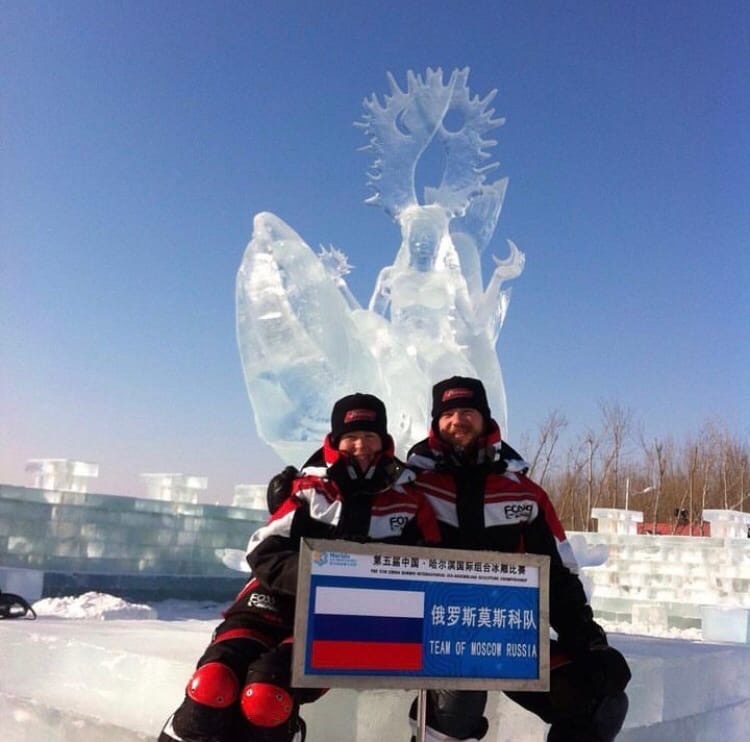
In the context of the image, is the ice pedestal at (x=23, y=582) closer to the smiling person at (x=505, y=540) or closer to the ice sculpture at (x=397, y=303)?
the ice sculpture at (x=397, y=303)

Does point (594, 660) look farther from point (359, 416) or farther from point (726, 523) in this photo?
point (726, 523)

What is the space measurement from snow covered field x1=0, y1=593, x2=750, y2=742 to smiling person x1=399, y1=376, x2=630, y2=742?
0.32 m

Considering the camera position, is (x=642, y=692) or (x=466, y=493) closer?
(x=466, y=493)

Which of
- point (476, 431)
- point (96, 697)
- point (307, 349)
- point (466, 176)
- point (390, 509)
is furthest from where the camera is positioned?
point (466, 176)

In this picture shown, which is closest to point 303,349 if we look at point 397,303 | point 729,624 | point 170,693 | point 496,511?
point 397,303

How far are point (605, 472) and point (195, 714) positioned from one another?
1277 inches

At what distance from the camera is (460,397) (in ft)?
8.63

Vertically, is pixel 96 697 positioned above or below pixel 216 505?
below

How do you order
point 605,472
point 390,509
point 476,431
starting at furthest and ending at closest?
point 605,472 → point 476,431 → point 390,509

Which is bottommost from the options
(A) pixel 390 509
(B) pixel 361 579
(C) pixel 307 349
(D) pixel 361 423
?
(B) pixel 361 579

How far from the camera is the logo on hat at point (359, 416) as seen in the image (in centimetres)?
251

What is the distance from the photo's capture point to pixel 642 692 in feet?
10.2

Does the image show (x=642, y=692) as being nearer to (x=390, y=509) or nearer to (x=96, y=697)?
(x=390, y=509)

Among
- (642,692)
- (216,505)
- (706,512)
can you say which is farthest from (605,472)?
(642,692)
